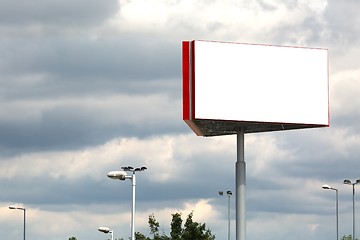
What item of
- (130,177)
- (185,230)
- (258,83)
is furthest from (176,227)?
(258,83)

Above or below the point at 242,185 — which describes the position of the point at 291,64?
above

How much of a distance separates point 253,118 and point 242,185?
4138 millimetres

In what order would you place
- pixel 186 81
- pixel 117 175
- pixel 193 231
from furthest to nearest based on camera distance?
pixel 193 231 → pixel 117 175 → pixel 186 81

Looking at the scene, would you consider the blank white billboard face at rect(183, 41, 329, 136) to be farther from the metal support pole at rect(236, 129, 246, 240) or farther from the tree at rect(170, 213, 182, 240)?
the tree at rect(170, 213, 182, 240)

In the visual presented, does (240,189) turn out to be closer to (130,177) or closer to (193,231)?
(130,177)

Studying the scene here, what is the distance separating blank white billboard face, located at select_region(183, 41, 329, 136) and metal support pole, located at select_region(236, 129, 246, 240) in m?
2.37

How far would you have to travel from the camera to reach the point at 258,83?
236ft

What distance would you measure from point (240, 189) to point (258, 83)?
19.8 ft

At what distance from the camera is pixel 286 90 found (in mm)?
72125

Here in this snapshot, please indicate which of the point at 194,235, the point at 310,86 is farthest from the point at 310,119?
the point at 194,235

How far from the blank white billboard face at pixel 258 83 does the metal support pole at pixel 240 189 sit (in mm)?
2373

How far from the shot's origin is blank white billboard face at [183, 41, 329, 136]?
70.6 metres

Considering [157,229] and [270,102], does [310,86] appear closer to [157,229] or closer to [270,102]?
[270,102]

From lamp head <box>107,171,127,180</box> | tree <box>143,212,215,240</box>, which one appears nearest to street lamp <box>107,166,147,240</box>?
lamp head <box>107,171,127,180</box>
